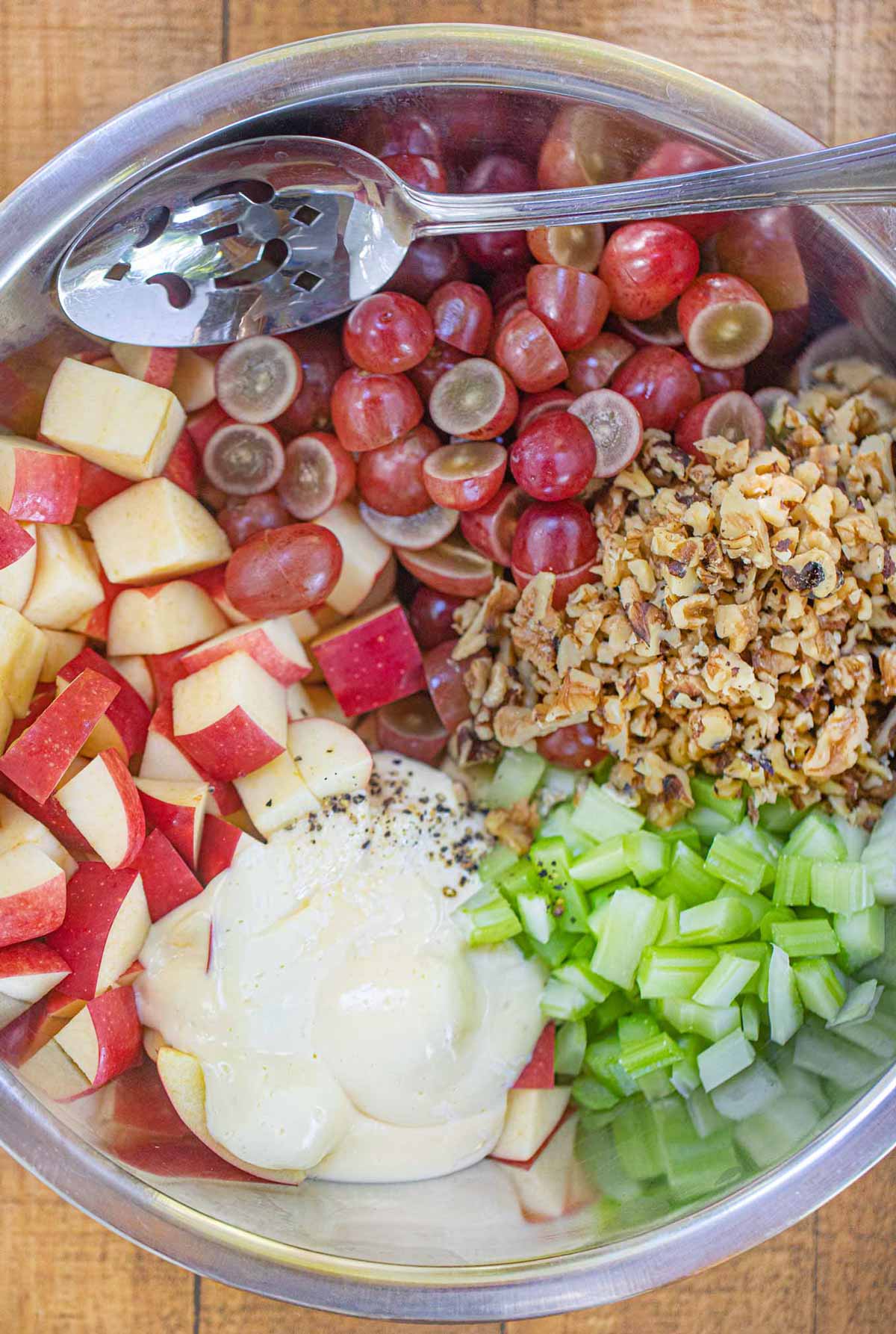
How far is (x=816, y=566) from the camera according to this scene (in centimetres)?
122

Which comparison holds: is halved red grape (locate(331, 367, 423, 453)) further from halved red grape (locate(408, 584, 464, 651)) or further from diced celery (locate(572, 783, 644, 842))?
diced celery (locate(572, 783, 644, 842))

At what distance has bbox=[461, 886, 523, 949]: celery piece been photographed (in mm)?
1333

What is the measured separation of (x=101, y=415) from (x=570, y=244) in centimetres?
65

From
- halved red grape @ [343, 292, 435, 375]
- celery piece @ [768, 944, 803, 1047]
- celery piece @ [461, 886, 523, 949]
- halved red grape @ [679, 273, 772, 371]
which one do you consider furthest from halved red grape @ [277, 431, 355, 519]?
celery piece @ [768, 944, 803, 1047]

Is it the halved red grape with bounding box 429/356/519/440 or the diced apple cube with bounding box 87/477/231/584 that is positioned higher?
the halved red grape with bounding box 429/356/519/440

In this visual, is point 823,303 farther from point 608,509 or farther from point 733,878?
point 733,878

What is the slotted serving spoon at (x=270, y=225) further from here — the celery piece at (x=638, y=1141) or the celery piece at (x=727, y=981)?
the celery piece at (x=638, y=1141)

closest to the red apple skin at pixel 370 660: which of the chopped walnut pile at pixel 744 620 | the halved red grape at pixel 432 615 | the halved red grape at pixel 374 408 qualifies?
the halved red grape at pixel 432 615

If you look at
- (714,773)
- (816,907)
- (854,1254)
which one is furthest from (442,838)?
(854,1254)

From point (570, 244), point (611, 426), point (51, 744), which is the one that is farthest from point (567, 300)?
point (51, 744)

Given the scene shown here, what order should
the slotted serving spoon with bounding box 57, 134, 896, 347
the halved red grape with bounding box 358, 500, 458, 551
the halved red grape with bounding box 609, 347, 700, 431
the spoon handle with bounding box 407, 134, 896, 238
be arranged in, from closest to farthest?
the spoon handle with bounding box 407, 134, 896, 238
the slotted serving spoon with bounding box 57, 134, 896, 347
the halved red grape with bounding box 609, 347, 700, 431
the halved red grape with bounding box 358, 500, 458, 551

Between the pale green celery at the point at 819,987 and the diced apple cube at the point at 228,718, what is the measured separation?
0.75 m

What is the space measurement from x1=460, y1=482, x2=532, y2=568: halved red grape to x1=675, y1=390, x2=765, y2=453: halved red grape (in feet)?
0.79

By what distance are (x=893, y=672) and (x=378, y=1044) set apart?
32.5 inches
